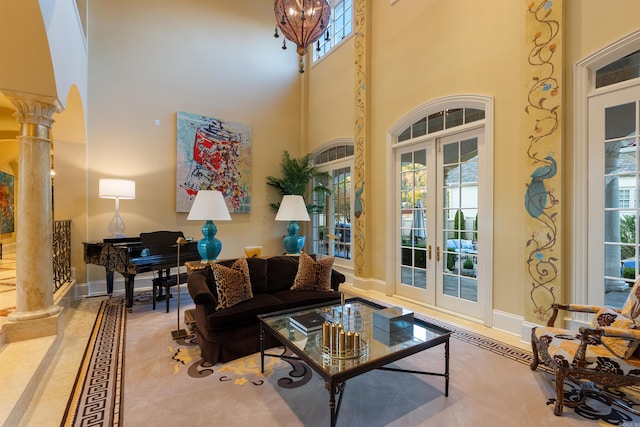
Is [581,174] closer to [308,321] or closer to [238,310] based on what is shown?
[308,321]

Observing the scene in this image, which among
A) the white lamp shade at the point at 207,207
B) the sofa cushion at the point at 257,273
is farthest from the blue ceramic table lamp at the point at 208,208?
the sofa cushion at the point at 257,273

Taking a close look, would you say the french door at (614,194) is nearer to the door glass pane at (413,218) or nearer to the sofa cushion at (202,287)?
the door glass pane at (413,218)

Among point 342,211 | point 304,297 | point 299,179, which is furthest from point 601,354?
point 299,179

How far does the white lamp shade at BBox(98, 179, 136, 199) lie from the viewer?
478 centimetres

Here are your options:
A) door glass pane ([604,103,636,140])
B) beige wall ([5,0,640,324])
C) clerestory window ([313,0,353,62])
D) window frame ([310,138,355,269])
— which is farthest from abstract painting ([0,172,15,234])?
door glass pane ([604,103,636,140])

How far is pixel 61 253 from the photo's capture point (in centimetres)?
459

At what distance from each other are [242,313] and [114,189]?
11.0 feet

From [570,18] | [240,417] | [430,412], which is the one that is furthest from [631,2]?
[240,417]

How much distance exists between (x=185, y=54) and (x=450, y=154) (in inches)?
207

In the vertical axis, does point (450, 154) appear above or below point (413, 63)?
below

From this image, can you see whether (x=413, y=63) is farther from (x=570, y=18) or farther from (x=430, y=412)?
(x=430, y=412)

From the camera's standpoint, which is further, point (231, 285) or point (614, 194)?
point (231, 285)

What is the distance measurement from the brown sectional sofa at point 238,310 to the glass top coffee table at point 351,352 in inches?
14.4

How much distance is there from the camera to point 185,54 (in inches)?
237
